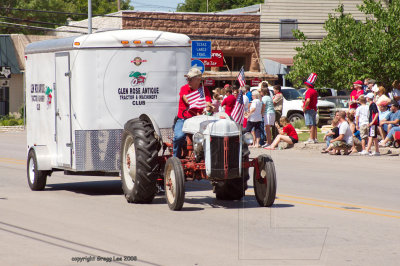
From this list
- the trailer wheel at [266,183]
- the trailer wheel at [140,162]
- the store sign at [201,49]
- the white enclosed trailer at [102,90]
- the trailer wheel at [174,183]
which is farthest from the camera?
the store sign at [201,49]

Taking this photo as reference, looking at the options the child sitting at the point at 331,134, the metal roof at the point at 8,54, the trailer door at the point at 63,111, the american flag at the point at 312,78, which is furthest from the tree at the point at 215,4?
the trailer door at the point at 63,111

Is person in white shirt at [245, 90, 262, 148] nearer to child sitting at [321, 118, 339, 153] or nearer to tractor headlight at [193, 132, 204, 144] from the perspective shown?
child sitting at [321, 118, 339, 153]

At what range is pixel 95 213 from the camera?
1169 centimetres

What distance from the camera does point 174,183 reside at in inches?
459

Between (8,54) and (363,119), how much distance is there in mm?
35173

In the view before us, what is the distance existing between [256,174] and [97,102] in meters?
3.35

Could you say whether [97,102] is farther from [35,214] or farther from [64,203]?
[35,214]

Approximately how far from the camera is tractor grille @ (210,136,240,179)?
11500 mm

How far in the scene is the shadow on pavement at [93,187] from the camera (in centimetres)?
1465

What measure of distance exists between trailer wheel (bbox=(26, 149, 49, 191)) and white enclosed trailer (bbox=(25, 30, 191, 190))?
0.9 inches

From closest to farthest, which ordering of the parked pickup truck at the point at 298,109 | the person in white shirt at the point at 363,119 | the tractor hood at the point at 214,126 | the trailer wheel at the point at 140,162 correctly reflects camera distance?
the tractor hood at the point at 214,126, the trailer wheel at the point at 140,162, the person in white shirt at the point at 363,119, the parked pickup truck at the point at 298,109

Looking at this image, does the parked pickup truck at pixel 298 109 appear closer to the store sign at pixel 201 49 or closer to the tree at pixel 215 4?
the store sign at pixel 201 49

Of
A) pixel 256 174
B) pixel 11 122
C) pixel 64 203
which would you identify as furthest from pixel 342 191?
pixel 11 122

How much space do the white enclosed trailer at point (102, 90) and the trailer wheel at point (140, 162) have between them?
2.96ft
